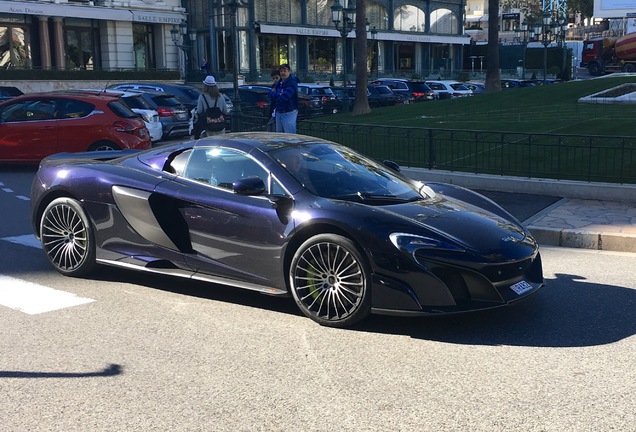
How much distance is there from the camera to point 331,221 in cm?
611

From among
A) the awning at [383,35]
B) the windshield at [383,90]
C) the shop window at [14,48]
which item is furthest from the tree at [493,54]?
the shop window at [14,48]

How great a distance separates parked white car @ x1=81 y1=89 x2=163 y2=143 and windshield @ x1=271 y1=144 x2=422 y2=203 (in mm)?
12975

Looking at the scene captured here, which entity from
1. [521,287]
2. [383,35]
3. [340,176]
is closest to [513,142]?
[340,176]

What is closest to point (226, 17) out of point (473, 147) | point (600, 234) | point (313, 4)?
point (313, 4)

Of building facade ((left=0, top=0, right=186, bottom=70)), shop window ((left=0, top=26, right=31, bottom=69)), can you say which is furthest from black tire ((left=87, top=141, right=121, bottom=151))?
shop window ((left=0, top=26, right=31, bottom=69))

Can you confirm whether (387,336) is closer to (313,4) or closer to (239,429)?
(239,429)

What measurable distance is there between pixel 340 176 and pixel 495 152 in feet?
24.6

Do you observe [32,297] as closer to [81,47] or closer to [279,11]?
[81,47]

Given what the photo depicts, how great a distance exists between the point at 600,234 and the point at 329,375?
17.5ft

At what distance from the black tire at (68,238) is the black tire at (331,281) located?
2.33 meters

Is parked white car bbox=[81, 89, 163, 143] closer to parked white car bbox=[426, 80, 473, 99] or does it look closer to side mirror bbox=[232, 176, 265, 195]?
side mirror bbox=[232, 176, 265, 195]

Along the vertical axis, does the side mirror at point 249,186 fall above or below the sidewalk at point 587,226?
above

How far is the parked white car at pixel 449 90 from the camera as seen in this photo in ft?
133

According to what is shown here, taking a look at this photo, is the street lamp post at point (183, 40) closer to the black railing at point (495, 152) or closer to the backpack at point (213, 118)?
the backpack at point (213, 118)
